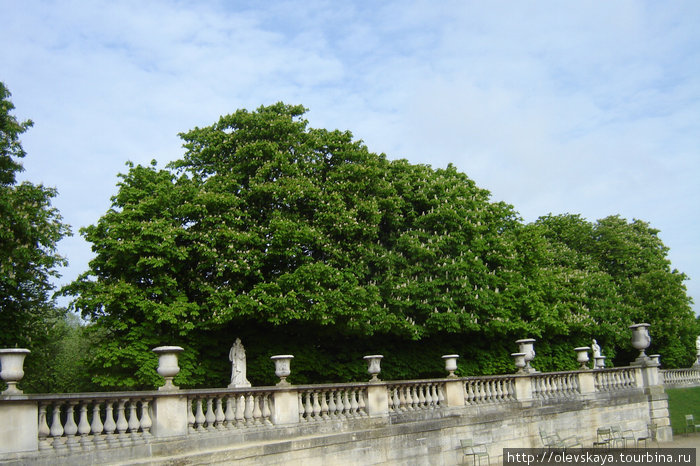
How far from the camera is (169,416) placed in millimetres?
10477

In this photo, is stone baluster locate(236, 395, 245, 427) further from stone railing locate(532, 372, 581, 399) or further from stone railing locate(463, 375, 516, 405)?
stone railing locate(532, 372, 581, 399)

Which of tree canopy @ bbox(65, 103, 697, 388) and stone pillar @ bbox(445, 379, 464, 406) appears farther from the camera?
tree canopy @ bbox(65, 103, 697, 388)

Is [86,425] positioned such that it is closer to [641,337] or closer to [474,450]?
[474,450]

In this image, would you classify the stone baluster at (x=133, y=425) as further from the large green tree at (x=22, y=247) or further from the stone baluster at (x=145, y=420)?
the large green tree at (x=22, y=247)

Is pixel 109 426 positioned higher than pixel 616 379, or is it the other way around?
pixel 109 426

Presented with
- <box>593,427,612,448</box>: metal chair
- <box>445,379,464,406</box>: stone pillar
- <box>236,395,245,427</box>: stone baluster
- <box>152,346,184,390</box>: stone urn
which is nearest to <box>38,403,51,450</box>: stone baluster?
<box>152,346,184,390</box>: stone urn

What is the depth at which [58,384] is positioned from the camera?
38.8m

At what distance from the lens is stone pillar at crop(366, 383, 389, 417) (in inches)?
554

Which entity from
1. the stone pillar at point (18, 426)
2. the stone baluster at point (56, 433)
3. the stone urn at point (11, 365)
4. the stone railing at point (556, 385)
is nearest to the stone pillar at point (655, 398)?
the stone railing at point (556, 385)

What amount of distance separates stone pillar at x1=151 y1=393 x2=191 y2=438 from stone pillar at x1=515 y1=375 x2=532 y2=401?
10526 mm

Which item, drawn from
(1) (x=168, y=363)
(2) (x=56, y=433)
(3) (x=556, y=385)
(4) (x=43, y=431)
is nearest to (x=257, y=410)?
(1) (x=168, y=363)

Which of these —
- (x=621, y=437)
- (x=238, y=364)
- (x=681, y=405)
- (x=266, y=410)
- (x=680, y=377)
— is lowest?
(x=681, y=405)

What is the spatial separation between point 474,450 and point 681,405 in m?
19.2

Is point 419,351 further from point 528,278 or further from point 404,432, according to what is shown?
point 404,432
